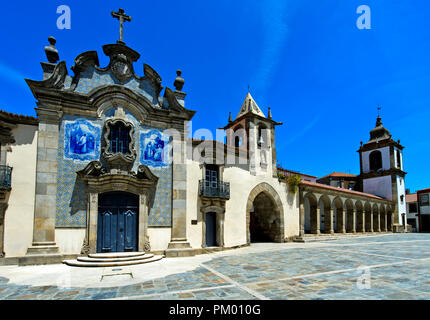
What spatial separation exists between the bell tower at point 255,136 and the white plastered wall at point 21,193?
36.6 feet

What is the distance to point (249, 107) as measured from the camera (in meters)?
18.7

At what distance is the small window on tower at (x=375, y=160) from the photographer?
119 ft

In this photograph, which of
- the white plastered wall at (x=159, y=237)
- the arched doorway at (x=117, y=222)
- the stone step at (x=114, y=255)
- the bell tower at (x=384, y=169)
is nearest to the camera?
the stone step at (x=114, y=255)

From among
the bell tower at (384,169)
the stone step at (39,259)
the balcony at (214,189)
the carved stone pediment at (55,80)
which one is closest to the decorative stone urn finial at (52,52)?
the carved stone pediment at (55,80)

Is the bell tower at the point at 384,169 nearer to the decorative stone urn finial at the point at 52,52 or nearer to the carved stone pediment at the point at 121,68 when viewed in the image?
the carved stone pediment at the point at 121,68

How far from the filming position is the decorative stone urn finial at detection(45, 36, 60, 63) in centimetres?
1132

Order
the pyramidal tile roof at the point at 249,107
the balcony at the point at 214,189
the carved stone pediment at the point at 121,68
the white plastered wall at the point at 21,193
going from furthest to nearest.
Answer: the pyramidal tile roof at the point at 249,107, the balcony at the point at 214,189, the carved stone pediment at the point at 121,68, the white plastered wall at the point at 21,193

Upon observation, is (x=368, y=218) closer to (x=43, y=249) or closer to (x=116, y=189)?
(x=116, y=189)

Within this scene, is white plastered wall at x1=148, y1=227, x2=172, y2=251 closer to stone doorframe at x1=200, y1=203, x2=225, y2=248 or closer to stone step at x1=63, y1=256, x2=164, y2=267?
stone step at x1=63, y1=256, x2=164, y2=267

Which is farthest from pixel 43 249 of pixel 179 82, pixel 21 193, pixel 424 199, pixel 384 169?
pixel 424 199

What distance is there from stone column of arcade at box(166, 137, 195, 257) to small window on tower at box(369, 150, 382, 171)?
→ 32.5 m
